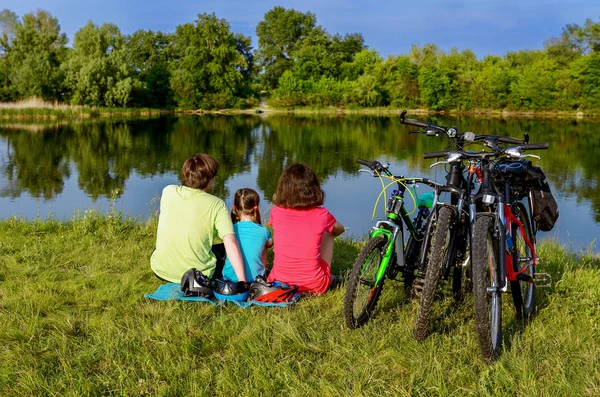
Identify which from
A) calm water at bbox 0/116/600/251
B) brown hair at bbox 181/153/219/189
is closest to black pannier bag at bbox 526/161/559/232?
calm water at bbox 0/116/600/251

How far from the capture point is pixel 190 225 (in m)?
3.98

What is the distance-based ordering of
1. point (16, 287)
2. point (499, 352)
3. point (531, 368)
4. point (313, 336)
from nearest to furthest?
point (531, 368), point (499, 352), point (313, 336), point (16, 287)

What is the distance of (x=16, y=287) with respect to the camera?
395cm

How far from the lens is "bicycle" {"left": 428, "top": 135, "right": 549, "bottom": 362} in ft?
8.98

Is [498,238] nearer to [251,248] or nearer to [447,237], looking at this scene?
[447,237]

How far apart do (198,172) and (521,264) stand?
235 centimetres

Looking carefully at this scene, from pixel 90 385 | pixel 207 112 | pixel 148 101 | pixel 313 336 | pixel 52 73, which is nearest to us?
pixel 90 385

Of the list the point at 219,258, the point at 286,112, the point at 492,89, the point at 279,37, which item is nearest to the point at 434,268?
the point at 219,258

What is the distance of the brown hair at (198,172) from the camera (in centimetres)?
405

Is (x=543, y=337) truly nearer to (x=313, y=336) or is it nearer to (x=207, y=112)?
(x=313, y=336)

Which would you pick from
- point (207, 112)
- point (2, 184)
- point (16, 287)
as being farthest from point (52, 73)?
point (16, 287)

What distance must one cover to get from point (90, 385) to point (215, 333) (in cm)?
78

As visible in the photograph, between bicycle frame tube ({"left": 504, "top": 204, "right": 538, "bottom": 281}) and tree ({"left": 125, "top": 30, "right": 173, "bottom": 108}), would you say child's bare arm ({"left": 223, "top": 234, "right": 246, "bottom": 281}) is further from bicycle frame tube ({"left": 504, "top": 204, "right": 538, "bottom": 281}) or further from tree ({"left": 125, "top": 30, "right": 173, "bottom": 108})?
tree ({"left": 125, "top": 30, "right": 173, "bottom": 108})

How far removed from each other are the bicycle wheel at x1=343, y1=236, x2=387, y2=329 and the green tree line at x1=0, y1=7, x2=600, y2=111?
43.1m
